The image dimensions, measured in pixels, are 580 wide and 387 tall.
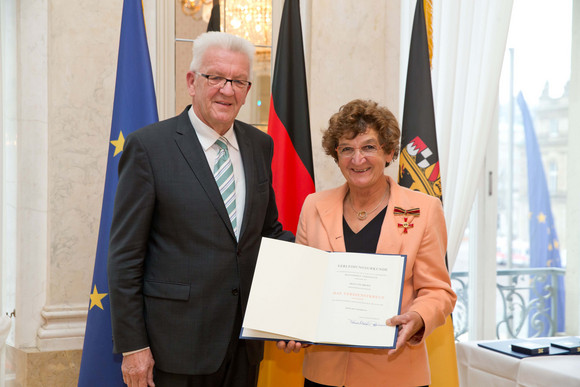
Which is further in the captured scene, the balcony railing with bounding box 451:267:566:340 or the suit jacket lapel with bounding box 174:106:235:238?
the balcony railing with bounding box 451:267:566:340

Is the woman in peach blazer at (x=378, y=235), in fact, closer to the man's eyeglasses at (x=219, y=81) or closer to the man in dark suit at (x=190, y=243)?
the man in dark suit at (x=190, y=243)

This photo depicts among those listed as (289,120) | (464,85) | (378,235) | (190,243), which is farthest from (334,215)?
(464,85)

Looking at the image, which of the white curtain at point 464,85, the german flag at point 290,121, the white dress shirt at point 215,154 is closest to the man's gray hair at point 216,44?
the white dress shirt at point 215,154

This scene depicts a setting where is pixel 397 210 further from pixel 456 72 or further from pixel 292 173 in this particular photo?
pixel 456 72

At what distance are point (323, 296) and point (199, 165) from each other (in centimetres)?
64

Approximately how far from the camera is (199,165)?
6.31 feet

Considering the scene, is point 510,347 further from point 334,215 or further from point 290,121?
point 290,121

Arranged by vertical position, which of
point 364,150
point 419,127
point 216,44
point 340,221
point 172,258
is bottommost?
point 172,258

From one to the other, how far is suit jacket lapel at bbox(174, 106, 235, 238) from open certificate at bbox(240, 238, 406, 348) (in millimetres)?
200

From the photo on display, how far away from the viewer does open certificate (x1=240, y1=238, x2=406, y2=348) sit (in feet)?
5.94

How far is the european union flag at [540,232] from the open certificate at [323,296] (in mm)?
3510
